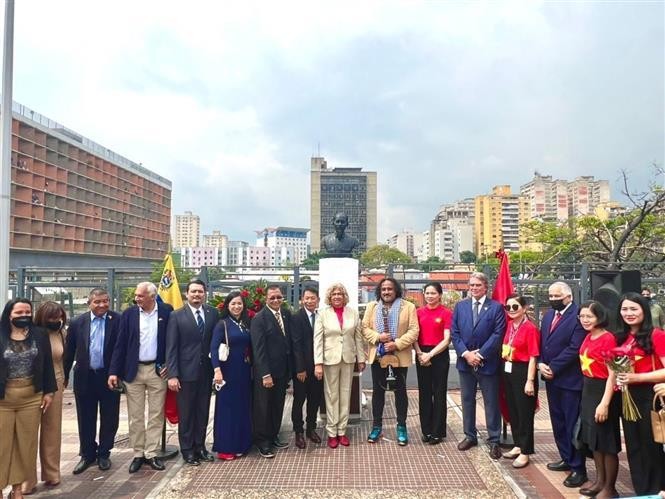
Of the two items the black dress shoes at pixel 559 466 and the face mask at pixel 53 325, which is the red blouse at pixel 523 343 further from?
the face mask at pixel 53 325

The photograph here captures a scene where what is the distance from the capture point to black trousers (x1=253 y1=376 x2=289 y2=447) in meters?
4.78

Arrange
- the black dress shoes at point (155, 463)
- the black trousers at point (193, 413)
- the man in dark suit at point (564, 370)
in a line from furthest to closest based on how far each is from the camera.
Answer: the black trousers at point (193, 413), the black dress shoes at point (155, 463), the man in dark suit at point (564, 370)

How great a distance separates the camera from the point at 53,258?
4062cm

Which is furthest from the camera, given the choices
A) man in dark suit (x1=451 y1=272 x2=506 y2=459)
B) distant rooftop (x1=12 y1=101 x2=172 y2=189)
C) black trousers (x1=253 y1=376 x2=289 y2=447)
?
distant rooftop (x1=12 y1=101 x2=172 y2=189)

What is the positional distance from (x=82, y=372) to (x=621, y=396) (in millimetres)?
4386

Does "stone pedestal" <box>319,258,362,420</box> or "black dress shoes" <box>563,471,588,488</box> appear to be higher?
"stone pedestal" <box>319,258,362,420</box>

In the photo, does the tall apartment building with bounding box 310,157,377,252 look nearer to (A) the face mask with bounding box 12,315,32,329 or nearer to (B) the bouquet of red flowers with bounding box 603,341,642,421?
(A) the face mask with bounding box 12,315,32,329

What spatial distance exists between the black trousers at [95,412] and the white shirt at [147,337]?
0.39 m

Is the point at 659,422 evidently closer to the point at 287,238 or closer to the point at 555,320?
the point at 555,320

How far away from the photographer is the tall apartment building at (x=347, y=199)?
8381 centimetres

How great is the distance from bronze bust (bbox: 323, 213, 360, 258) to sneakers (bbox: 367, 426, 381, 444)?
2471 mm

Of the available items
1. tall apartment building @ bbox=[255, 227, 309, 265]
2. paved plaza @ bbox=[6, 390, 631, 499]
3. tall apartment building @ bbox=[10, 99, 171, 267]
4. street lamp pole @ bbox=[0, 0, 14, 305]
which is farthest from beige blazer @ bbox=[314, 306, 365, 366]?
tall apartment building @ bbox=[255, 227, 309, 265]

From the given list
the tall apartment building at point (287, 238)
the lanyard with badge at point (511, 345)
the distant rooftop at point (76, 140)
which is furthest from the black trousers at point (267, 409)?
the tall apartment building at point (287, 238)

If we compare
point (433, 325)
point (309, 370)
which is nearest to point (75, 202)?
point (309, 370)
